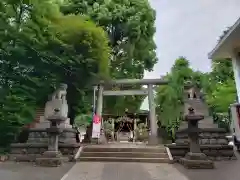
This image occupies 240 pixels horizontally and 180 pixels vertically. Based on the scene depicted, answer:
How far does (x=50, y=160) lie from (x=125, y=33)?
1327 centimetres

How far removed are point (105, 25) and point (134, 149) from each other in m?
11.6

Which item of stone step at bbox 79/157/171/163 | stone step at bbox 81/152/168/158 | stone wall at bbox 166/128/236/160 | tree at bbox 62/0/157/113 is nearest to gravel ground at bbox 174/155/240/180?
stone step at bbox 79/157/171/163

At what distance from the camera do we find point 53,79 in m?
11.1

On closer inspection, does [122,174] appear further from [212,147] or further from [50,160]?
[212,147]

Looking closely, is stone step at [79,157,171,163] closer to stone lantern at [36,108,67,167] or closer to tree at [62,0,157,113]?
stone lantern at [36,108,67,167]

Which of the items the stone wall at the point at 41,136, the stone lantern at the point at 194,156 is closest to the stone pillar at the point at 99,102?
the stone wall at the point at 41,136

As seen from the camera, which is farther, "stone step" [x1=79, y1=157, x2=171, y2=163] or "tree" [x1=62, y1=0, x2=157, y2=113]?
"tree" [x1=62, y1=0, x2=157, y2=113]

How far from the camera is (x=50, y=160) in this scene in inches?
299

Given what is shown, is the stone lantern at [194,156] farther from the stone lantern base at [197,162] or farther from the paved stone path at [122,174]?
the paved stone path at [122,174]

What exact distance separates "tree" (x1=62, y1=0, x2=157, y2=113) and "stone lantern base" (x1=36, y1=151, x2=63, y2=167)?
9841 mm

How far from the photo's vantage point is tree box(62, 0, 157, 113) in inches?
682

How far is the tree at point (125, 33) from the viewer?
1731cm

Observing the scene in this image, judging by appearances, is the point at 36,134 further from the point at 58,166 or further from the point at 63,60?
the point at 63,60

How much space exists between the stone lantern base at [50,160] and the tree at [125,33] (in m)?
9.84
